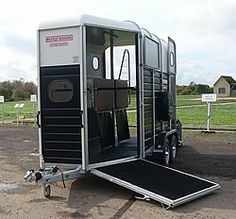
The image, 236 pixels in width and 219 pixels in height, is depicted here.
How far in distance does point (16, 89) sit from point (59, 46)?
43.6 m

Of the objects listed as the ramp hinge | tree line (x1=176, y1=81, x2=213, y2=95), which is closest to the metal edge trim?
the ramp hinge

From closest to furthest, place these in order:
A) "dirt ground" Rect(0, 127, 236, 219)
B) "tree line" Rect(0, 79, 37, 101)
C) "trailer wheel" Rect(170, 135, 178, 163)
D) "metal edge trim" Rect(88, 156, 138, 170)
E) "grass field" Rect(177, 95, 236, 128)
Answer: "dirt ground" Rect(0, 127, 236, 219), "metal edge trim" Rect(88, 156, 138, 170), "trailer wheel" Rect(170, 135, 178, 163), "grass field" Rect(177, 95, 236, 128), "tree line" Rect(0, 79, 37, 101)

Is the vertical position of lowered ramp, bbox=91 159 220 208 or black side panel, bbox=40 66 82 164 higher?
black side panel, bbox=40 66 82 164

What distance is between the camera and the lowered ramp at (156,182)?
5.83 metres

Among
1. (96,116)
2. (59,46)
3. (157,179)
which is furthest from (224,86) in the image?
(59,46)

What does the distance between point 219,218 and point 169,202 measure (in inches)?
27.6

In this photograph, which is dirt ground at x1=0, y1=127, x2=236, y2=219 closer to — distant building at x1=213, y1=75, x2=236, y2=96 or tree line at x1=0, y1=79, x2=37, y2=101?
tree line at x1=0, y1=79, x2=37, y2=101

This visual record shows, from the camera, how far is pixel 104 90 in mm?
8086

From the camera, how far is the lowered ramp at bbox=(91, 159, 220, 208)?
583 cm

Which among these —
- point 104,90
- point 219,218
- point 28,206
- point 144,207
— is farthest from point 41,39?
point 219,218

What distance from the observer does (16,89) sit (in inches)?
1916

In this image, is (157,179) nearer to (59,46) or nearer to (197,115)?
(59,46)

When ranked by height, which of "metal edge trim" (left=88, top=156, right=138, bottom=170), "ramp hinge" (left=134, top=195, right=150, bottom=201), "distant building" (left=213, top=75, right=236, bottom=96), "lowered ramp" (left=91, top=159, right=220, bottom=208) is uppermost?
"distant building" (left=213, top=75, right=236, bottom=96)

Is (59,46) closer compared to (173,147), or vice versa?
(59,46)
